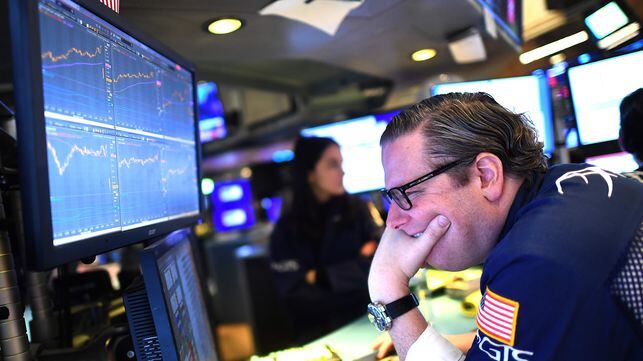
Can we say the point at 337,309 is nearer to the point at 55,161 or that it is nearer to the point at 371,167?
the point at 371,167

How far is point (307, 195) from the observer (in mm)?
2572

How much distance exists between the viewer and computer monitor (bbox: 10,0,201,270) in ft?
2.24

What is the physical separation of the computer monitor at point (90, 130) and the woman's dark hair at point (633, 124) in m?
1.28

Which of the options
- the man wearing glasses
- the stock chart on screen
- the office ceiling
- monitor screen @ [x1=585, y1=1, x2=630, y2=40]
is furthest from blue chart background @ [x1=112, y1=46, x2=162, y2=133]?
monitor screen @ [x1=585, y1=1, x2=630, y2=40]

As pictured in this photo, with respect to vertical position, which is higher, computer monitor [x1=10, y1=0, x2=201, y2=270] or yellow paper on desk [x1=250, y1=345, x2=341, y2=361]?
computer monitor [x1=10, y1=0, x2=201, y2=270]

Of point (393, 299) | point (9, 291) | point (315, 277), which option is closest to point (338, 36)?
point (315, 277)

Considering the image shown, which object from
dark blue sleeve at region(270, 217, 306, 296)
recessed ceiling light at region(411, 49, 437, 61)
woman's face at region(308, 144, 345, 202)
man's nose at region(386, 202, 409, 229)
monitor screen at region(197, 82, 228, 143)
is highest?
monitor screen at region(197, 82, 228, 143)

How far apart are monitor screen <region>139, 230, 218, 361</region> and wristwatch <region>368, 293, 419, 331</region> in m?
0.40

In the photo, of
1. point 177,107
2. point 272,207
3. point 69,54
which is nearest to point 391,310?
point 177,107

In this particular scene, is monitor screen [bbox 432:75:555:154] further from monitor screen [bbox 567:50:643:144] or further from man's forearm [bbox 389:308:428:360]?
man's forearm [bbox 389:308:428:360]

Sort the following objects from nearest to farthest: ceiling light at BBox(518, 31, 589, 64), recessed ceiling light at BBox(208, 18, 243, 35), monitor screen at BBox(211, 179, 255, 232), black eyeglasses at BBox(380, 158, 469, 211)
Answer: black eyeglasses at BBox(380, 158, 469, 211) < recessed ceiling light at BBox(208, 18, 243, 35) < ceiling light at BBox(518, 31, 589, 64) < monitor screen at BBox(211, 179, 255, 232)

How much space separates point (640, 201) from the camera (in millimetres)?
922

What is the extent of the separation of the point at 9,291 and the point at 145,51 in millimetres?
523

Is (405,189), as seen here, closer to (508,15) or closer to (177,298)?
(177,298)
